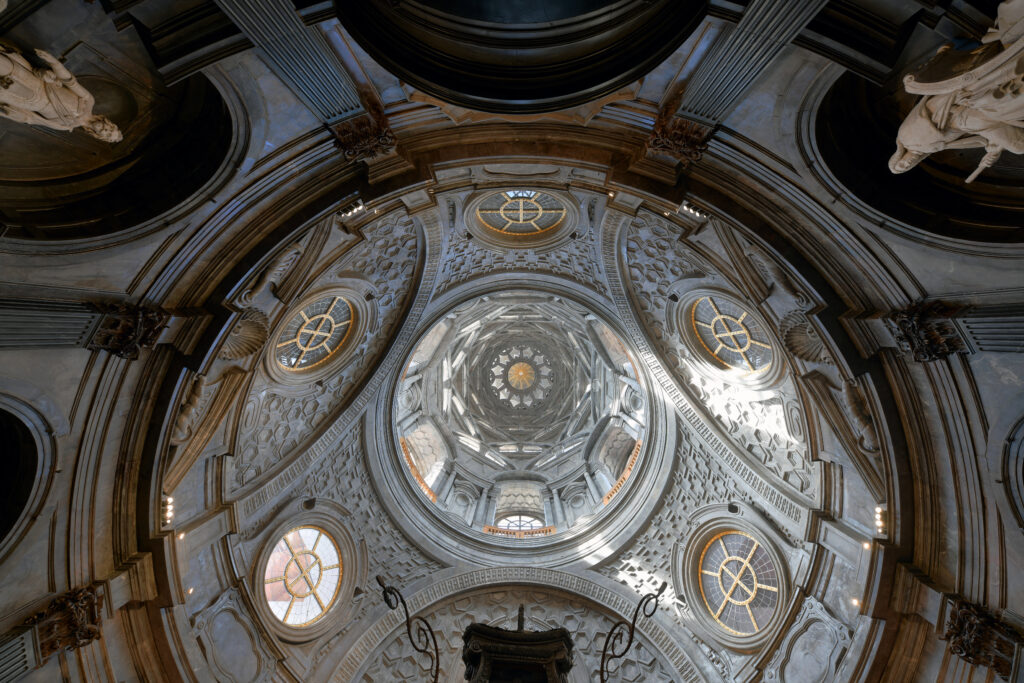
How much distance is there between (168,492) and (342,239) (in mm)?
5534

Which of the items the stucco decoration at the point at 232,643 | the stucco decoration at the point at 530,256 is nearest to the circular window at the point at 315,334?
the stucco decoration at the point at 530,256

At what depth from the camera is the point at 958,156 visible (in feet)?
24.4

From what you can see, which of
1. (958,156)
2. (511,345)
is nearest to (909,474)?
(958,156)

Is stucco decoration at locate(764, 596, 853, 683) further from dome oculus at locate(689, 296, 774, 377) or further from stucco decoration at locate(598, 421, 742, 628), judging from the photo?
dome oculus at locate(689, 296, 774, 377)

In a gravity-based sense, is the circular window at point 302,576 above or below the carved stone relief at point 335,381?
below

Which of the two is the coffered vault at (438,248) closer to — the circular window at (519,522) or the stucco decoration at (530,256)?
the stucco decoration at (530,256)

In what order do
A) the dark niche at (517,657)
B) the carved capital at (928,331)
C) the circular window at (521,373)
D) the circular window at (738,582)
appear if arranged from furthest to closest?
the circular window at (521,373) < the circular window at (738,582) < the dark niche at (517,657) < the carved capital at (928,331)

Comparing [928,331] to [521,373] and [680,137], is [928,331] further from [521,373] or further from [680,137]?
[521,373]

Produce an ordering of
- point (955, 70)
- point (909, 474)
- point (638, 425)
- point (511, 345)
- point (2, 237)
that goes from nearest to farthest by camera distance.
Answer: point (955, 70), point (2, 237), point (909, 474), point (638, 425), point (511, 345)

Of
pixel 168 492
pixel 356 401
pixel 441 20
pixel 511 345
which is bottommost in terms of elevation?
pixel 168 492

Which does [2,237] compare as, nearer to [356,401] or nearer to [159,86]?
[159,86]

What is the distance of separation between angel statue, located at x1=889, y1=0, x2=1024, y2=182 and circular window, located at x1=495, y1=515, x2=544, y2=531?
17.8 meters

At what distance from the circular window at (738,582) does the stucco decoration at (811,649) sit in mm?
946

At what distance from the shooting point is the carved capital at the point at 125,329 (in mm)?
7582
